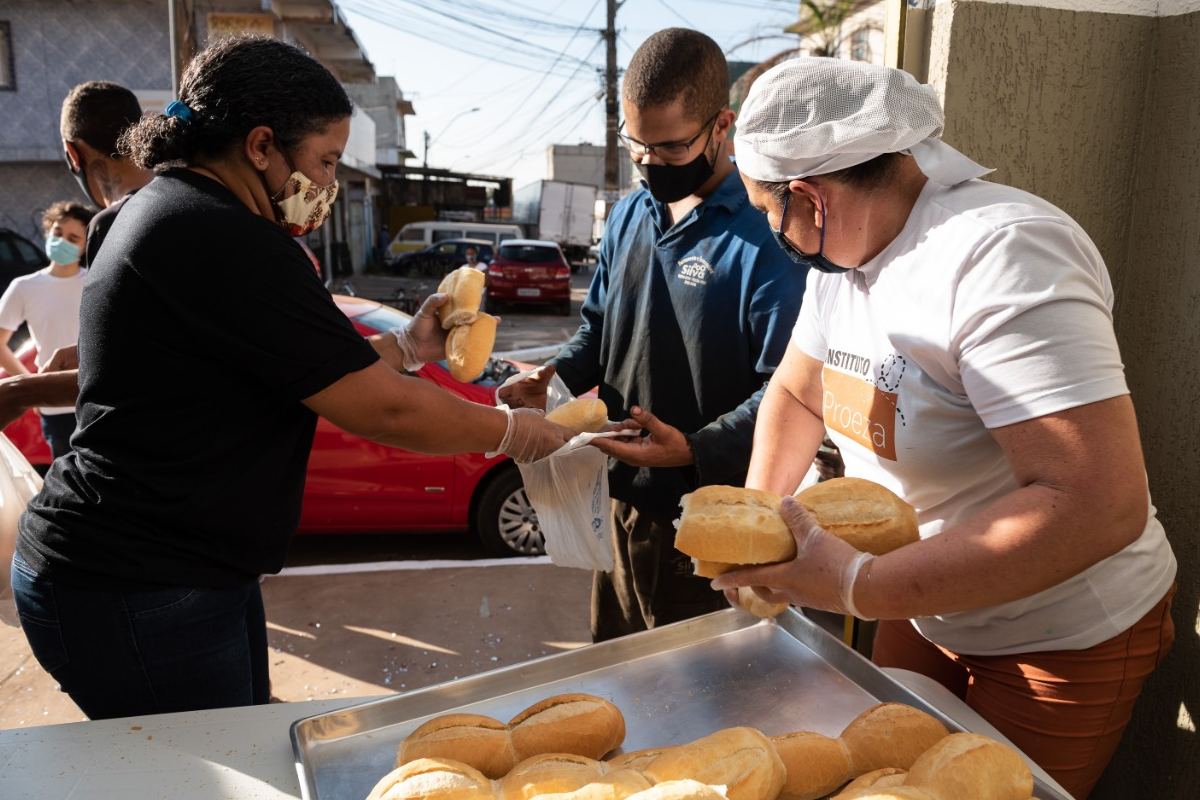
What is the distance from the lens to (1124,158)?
232 cm

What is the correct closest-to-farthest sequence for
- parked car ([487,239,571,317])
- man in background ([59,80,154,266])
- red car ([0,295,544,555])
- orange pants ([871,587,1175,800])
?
orange pants ([871,587,1175,800]) → man in background ([59,80,154,266]) → red car ([0,295,544,555]) → parked car ([487,239,571,317])

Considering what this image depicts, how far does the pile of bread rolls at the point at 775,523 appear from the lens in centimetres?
143

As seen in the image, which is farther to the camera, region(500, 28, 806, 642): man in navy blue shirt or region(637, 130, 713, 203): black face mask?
region(637, 130, 713, 203): black face mask

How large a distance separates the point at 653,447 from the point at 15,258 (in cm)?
1518

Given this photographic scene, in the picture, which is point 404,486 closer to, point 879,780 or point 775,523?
point 775,523

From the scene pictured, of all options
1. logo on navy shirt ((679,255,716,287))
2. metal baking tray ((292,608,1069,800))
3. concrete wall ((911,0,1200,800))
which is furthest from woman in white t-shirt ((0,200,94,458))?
concrete wall ((911,0,1200,800))

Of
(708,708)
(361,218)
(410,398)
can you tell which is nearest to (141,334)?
(410,398)

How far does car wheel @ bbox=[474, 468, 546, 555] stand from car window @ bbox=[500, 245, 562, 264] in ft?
49.5

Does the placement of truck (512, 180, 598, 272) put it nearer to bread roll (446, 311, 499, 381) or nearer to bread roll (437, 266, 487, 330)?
bread roll (437, 266, 487, 330)

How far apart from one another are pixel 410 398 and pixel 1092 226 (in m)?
1.96

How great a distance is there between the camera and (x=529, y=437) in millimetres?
2180

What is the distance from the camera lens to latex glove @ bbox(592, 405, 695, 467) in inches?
89.4

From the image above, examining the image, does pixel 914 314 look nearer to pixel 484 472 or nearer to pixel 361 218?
pixel 484 472

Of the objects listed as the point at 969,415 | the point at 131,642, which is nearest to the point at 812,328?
the point at 969,415
